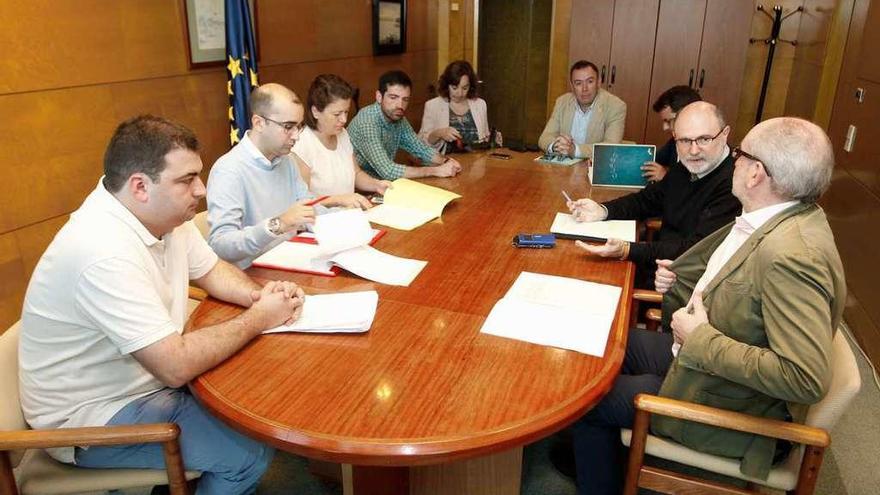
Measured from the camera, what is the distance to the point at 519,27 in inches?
275

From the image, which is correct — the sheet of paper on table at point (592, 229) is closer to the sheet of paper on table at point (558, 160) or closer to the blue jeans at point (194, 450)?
the sheet of paper on table at point (558, 160)

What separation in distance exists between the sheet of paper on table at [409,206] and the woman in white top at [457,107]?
1.39 m

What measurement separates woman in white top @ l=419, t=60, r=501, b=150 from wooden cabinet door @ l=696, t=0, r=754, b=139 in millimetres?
2261

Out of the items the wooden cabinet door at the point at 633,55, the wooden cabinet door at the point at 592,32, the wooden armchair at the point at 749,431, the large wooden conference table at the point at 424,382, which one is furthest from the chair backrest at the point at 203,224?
the wooden cabinet door at the point at 633,55

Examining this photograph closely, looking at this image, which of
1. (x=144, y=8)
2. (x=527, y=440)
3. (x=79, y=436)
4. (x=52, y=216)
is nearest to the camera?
(x=527, y=440)

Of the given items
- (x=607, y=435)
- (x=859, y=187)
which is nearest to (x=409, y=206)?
(x=607, y=435)

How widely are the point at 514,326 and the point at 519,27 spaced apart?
6.18m

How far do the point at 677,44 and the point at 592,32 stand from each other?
735mm

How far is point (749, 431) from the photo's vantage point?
1317mm

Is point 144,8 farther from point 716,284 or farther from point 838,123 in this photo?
point 838,123

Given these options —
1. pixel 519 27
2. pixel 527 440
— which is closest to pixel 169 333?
pixel 527 440

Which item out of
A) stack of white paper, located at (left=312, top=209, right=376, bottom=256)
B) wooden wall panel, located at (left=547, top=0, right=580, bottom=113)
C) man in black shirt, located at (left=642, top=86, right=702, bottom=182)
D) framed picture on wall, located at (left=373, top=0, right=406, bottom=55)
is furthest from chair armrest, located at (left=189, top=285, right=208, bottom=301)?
wooden wall panel, located at (left=547, top=0, right=580, bottom=113)

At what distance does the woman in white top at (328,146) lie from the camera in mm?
2596

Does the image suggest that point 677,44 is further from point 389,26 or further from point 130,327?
point 130,327
